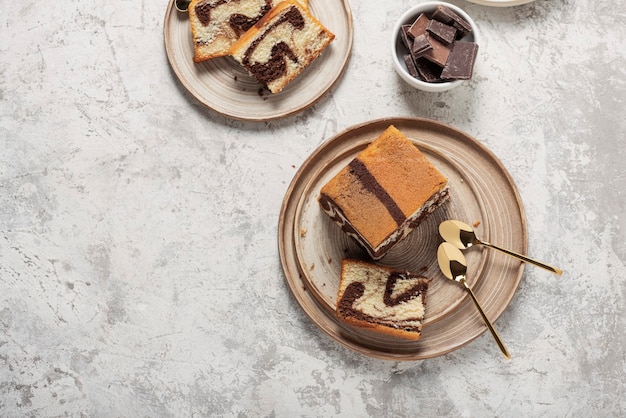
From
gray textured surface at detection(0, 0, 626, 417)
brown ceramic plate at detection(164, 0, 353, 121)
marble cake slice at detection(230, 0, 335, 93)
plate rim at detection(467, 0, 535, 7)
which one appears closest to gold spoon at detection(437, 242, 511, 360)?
gray textured surface at detection(0, 0, 626, 417)

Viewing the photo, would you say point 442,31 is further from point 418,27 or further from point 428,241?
point 428,241

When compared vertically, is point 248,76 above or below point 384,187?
above

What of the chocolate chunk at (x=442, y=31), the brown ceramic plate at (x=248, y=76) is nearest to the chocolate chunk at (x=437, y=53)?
the chocolate chunk at (x=442, y=31)

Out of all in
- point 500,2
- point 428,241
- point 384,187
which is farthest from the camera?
point 500,2

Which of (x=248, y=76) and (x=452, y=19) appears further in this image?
(x=248, y=76)

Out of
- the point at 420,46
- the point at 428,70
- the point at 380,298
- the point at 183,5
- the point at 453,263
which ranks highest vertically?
the point at 183,5

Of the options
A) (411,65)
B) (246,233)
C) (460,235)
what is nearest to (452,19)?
(411,65)

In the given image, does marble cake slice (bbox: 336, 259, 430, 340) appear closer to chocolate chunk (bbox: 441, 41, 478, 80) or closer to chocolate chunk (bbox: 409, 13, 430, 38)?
chocolate chunk (bbox: 441, 41, 478, 80)
